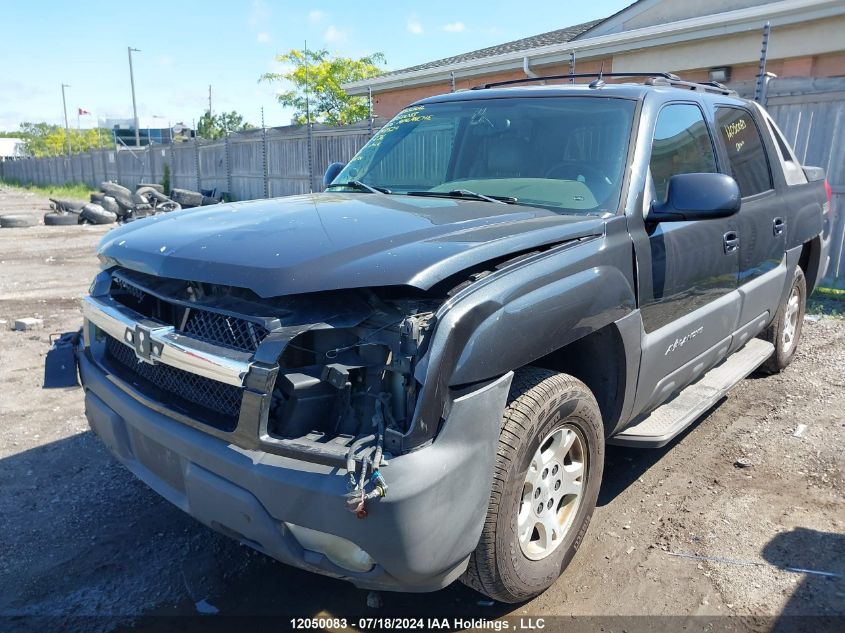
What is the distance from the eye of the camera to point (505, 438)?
228 centimetres

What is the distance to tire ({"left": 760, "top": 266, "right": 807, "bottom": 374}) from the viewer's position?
5020 millimetres

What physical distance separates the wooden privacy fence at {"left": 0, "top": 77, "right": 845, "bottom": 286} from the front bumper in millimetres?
7787

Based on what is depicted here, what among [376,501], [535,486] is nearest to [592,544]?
[535,486]

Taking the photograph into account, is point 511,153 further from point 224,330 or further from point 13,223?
point 13,223

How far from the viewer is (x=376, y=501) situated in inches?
75.6

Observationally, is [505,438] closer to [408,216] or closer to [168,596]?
[408,216]

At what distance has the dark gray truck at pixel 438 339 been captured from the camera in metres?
2.04

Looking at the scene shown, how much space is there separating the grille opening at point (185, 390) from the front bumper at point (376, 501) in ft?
0.22

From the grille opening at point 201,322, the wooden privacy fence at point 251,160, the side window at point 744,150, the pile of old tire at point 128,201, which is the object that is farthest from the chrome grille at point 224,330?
the pile of old tire at point 128,201

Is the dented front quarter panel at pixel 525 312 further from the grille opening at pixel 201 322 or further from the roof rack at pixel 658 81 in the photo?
the roof rack at pixel 658 81

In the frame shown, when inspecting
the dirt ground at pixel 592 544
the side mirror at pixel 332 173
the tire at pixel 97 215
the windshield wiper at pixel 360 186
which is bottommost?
the dirt ground at pixel 592 544

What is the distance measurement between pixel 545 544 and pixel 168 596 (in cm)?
155

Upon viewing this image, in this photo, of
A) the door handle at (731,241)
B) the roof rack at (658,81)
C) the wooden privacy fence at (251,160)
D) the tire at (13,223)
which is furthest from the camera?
the tire at (13,223)

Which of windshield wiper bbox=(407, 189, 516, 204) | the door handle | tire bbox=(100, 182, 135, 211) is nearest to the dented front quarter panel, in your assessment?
windshield wiper bbox=(407, 189, 516, 204)
